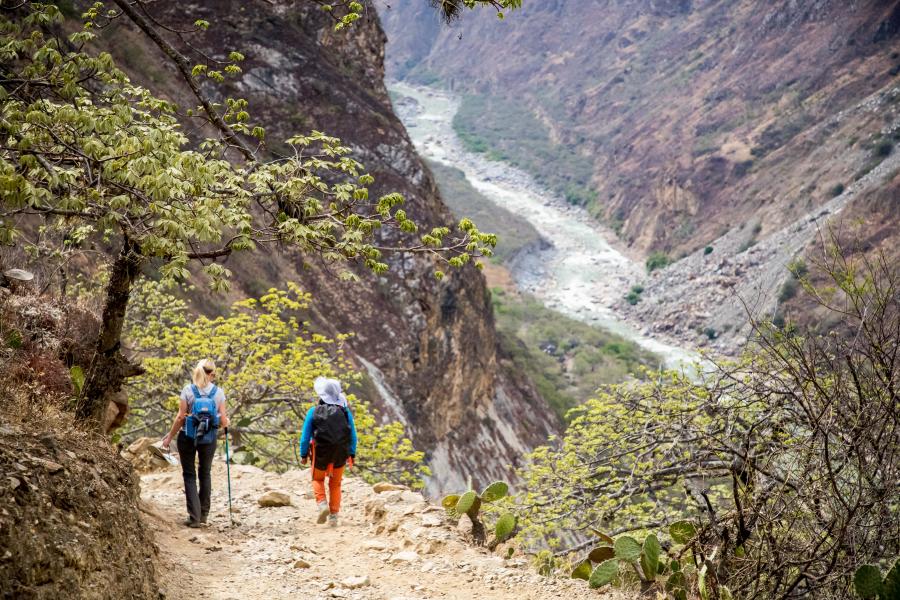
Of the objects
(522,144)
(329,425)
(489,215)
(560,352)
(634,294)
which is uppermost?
(522,144)

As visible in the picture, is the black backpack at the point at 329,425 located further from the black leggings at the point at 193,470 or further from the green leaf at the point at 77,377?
the green leaf at the point at 77,377

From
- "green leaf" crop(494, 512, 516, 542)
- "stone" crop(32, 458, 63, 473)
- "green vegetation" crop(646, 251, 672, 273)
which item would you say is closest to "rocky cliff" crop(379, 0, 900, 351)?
"green vegetation" crop(646, 251, 672, 273)

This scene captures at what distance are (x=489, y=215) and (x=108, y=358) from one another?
246ft

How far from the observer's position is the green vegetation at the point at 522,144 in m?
98.3

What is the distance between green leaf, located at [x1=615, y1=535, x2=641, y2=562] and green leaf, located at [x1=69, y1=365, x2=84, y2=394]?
503 cm

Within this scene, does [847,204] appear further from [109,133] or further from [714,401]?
[109,133]

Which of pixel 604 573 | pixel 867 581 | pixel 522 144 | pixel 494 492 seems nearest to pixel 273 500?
pixel 494 492

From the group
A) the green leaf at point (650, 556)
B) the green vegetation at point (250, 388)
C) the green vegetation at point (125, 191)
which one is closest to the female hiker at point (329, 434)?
the green vegetation at point (125, 191)

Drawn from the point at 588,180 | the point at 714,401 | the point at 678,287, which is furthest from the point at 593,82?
the point at 714,401

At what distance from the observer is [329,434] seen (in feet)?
26.8

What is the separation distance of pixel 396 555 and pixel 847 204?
54.4m

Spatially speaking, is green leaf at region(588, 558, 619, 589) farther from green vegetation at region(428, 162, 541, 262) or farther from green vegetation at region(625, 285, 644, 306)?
green vegetation at region(428, 162, 541, 262)

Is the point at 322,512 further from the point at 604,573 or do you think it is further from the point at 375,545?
the point at 604,573

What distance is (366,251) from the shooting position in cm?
649
